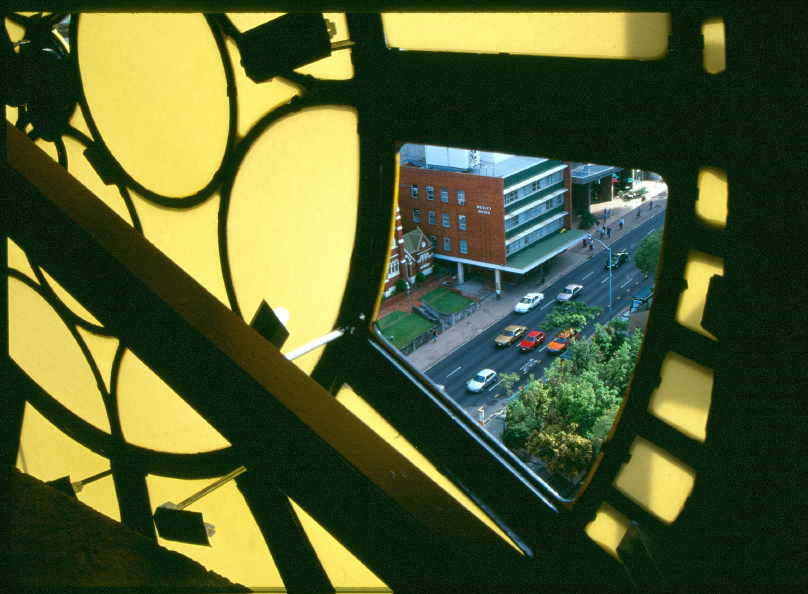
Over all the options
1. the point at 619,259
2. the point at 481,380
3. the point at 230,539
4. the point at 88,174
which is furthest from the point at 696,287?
the point at 619,259

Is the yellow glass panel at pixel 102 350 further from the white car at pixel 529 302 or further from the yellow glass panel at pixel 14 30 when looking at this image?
the white car at pixel 529 302

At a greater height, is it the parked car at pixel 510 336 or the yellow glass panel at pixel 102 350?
the yellow glass panel at pixel 102 350

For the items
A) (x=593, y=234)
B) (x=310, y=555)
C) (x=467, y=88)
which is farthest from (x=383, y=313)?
(x=310, y=555)

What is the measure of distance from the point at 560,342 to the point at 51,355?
11514 mm

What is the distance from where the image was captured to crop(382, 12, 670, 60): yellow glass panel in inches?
A: 94.1

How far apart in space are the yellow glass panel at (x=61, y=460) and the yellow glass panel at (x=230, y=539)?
0.57 metres

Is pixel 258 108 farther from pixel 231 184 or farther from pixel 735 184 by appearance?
pixel 735 184

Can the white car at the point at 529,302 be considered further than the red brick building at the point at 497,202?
No

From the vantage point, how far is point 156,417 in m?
4.33

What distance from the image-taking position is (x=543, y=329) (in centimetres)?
1502

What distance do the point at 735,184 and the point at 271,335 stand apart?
2189mm

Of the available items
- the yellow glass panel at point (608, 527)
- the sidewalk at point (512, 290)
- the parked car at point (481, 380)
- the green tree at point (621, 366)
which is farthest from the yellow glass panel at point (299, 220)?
the sidewalk at point (512, 290)

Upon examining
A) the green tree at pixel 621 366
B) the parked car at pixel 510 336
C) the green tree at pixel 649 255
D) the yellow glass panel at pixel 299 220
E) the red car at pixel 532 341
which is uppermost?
the yellow glass panel at pixel 299 220

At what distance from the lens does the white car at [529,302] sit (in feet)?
56.2
